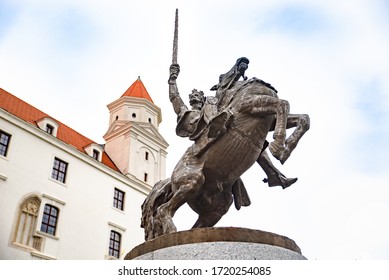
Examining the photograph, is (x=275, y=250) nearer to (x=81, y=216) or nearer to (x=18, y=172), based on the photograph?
(x=18, y=172)

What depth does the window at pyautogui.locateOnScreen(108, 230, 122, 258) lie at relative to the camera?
87.3ft

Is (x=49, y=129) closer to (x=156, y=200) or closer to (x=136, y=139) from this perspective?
(x=136, y=139)

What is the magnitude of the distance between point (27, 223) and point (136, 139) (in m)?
13.1

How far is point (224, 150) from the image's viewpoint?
4.77m

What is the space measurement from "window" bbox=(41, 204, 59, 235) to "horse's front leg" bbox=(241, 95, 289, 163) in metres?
21.3

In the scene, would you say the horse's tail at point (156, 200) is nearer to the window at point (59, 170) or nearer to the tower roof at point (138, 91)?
the window at point (59, 170)

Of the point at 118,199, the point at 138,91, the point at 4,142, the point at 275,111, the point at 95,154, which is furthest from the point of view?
the point at 138,91

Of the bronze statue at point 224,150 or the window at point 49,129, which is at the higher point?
the window at point 49,129

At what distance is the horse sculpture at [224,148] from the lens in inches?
181

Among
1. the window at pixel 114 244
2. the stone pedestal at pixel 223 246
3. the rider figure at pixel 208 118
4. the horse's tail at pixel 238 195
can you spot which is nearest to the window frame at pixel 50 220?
the window at pixel 114 244

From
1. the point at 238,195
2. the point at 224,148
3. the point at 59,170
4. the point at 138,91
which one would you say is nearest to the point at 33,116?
the point at 59,170

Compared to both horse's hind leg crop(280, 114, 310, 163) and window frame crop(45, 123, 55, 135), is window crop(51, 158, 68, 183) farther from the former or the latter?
horse's hind leg crop(280, 114, 310, 163)

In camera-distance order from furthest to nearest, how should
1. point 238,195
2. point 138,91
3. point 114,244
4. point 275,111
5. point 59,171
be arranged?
point 138,91 < point 114,244 < point 59,171 < point 238,195 < point 275,111

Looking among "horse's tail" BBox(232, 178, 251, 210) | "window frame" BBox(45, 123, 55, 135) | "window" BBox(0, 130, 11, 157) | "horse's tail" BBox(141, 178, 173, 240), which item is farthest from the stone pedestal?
"window frame" BBox(45, 123, 55, 135)
